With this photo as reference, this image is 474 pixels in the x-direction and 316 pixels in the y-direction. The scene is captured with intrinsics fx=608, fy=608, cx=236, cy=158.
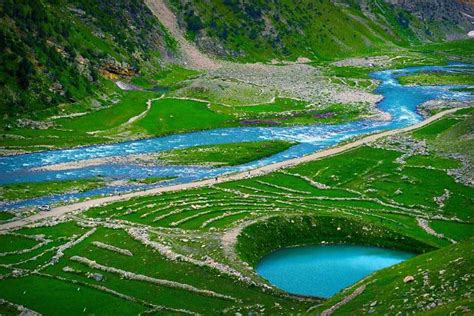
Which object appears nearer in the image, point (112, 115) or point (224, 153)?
point (224, 153)

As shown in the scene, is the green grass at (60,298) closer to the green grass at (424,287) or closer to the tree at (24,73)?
the green grass at (424,287)

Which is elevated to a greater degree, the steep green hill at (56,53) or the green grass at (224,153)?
the steep green hill at (56,53)

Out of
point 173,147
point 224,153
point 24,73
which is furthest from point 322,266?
point 24,73

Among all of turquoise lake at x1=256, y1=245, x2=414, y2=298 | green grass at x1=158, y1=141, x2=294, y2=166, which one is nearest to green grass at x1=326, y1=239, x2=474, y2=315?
turquoise lake at x1=256, y1=245, x2=414, y2=298

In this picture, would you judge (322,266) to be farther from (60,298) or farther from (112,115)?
(112,115)

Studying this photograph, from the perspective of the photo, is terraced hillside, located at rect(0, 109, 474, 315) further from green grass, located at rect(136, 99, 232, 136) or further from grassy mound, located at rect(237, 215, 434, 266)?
green grass, located at rect(136, 99, 232, 136)

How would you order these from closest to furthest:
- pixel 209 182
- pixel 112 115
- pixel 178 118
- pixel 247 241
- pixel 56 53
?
1. pixel 247 241
2. pixel 209 182
3. pixel 112 115
4. pixel 56 53
5. pixel 178 118

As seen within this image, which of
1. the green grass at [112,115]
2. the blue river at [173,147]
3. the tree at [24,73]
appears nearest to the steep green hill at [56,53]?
the tree at [24,73]
